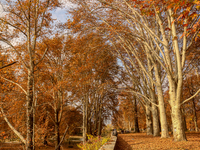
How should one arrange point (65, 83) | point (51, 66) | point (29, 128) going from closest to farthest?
point (29, 128) → point (65, 83) → point (51, 66)

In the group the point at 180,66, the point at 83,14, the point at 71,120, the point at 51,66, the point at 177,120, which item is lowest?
the point at 71,120

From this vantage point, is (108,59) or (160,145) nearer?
(160,145)

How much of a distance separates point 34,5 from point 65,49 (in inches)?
318

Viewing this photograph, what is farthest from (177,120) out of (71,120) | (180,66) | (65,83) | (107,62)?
(71,120)

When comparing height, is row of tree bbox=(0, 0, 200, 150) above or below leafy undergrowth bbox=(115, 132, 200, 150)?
above

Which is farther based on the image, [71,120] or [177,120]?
[71,120]

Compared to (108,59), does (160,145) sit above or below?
below

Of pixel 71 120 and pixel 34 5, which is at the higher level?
pixel 34 5

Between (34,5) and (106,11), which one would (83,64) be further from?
(34,5)

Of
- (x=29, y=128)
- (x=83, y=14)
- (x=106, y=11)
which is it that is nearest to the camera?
(x=29, y=128)

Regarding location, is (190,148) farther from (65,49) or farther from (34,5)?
(65,49)

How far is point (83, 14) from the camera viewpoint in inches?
431

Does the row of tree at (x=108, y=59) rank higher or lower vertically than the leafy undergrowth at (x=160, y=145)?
higher

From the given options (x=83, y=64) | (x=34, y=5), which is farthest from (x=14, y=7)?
(x=83, y=64)
